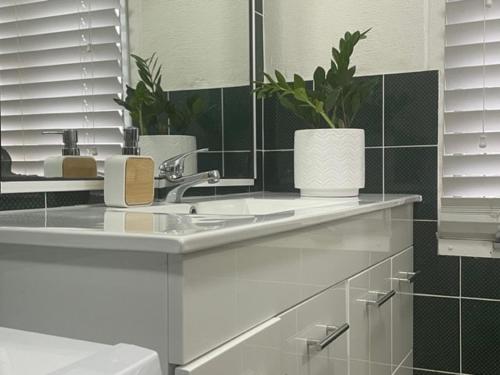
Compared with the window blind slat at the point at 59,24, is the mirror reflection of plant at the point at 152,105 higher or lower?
lower

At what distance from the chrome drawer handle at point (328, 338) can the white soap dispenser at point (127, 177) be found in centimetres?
47

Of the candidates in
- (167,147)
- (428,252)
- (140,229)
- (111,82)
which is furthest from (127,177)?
(428,252)

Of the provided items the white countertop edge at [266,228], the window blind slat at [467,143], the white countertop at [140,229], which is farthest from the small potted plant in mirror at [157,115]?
the window blind slat at [467,143]

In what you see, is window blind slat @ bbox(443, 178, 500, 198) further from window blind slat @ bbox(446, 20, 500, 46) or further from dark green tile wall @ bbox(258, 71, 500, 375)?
window blind slat @ bbox(446, 20, 500, 46)

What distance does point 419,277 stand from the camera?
1.86 metres

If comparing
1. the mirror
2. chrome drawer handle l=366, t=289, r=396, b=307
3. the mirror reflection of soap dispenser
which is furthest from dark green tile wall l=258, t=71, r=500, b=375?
the mirror reflection of soap dispenser

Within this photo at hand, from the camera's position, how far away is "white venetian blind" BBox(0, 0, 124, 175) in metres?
1.10

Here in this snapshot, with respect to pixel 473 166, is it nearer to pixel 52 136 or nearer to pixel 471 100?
pixel 471 100

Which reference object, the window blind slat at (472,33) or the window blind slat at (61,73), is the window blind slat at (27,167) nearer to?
the window blind slat at (61,73)

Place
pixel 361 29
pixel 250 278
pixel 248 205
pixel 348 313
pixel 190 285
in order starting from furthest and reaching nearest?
pixel 361 29 → pixel 248 205 → pixel 348 313 → pixel 250 278 → pixel 190 285

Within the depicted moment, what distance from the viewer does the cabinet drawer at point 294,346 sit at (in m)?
0.78

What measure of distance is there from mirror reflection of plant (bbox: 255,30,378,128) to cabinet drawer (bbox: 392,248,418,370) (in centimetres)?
43

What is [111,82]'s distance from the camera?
52.7 inches

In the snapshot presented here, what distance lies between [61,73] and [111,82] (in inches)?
5.2
